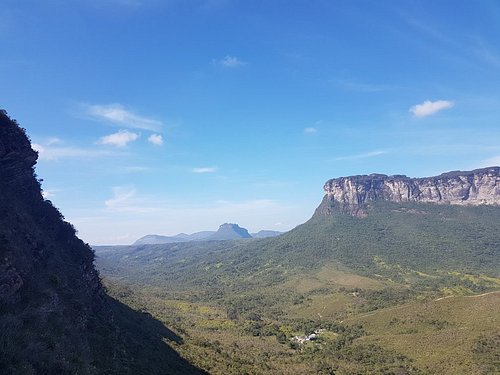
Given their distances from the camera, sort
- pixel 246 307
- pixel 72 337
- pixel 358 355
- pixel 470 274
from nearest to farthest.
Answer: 1. pixel 72 337
2. pixel 358 355
3. pixel 246 307
4. pixel 470 274

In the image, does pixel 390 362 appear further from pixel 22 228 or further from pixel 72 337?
pixel 22 228

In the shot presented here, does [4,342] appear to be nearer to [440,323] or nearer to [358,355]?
[358,355]

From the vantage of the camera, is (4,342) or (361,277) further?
(361,277)

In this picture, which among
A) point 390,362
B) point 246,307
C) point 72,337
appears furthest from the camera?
point 246,307

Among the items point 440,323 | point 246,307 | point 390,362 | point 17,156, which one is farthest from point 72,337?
point 246,307

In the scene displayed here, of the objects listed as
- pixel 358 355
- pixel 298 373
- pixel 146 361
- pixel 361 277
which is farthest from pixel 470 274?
pixel 146 361

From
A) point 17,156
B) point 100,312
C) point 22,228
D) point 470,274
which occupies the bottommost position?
point 470,274

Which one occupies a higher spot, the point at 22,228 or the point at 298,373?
the point at 22,228
